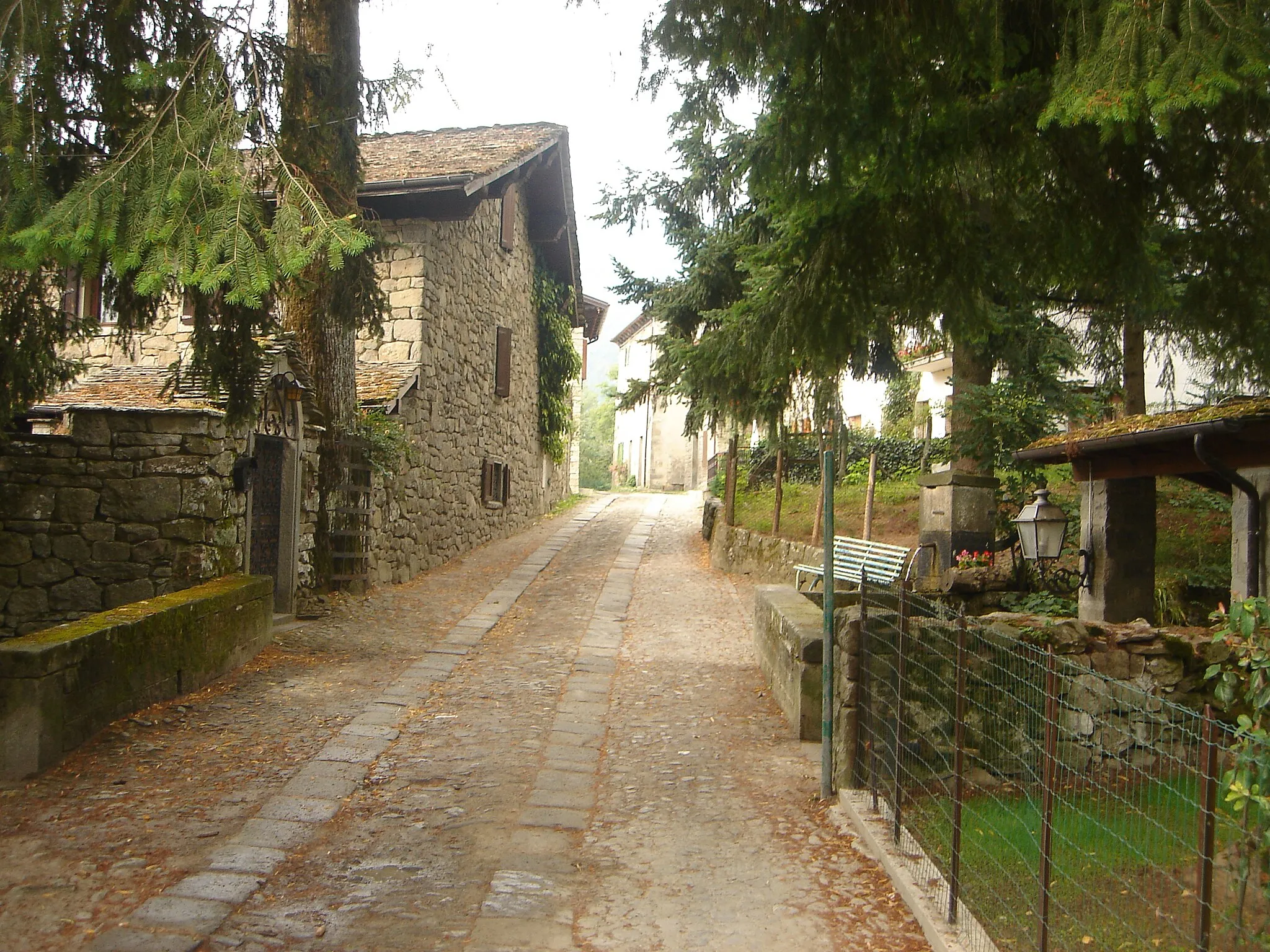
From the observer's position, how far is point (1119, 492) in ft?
25.1

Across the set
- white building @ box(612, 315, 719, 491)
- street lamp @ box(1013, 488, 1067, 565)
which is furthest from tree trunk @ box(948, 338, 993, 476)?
white building @ box(612, 315, 719, 491)

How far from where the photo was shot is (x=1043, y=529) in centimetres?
795

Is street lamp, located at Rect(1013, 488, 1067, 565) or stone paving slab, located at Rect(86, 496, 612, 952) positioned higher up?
street lamp, located at Rect(1013, 488, 1067, 565)

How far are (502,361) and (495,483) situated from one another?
2.17m

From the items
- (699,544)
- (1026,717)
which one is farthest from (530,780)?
(699,544)

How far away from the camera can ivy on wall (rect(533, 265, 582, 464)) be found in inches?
859

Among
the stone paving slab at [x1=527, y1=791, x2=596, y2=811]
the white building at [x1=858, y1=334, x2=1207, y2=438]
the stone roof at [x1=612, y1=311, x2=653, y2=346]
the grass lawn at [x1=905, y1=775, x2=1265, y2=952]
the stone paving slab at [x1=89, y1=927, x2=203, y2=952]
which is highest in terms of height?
the stone roof at [x1=612, y1=311, x2=653, y2=346]

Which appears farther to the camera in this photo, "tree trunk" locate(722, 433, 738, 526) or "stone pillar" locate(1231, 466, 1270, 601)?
"tree trunk" locate(722, 433, 738, 526)

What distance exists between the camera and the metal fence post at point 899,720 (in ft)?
14.1

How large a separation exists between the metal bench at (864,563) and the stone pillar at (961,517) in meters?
0.30

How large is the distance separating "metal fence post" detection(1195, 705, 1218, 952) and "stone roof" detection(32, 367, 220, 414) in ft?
25.5

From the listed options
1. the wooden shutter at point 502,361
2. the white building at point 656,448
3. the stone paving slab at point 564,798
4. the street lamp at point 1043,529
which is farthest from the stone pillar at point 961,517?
the white building at point 656,448

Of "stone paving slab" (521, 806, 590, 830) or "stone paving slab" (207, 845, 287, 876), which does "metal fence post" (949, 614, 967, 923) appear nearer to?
"stone paving slab" (521, 806, 590, 830)

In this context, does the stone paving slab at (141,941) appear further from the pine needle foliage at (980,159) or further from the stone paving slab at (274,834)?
the pine needle foliage at (980,159)
